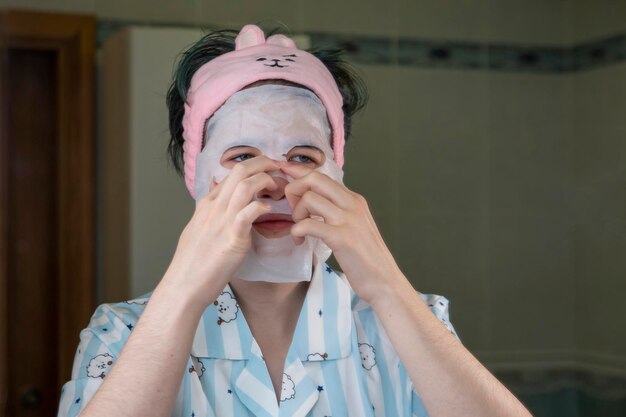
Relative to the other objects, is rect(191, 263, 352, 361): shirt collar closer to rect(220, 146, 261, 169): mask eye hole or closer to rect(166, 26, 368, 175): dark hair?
rect(220, 146, 261, 169): mask eye hole

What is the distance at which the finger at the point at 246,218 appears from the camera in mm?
957

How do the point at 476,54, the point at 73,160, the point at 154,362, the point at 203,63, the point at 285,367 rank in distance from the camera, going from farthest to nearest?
the point at 476,54, the point at 73,160, the point at 203,63, the point at 285,367, the point at 154,362

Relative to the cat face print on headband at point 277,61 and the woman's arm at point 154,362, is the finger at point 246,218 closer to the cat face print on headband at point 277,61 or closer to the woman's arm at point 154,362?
the woman's arm at point 154,362

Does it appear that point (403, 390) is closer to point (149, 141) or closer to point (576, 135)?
point (149, 141)

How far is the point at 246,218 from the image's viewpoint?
3.14 feet

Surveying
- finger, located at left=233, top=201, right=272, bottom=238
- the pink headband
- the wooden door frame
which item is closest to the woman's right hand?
finger, located at left=233, top=201, right=272, bottom=238

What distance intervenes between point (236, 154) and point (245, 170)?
0.13m

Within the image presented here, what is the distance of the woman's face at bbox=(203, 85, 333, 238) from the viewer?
112 centimetres

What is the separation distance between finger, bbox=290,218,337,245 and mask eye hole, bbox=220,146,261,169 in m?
0.16

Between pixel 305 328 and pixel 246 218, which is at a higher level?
pixel 246 218

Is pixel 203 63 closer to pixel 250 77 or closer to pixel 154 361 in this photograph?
pixel 250 77

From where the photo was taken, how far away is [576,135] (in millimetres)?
2709

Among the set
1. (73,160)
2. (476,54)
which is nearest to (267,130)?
(73,160)

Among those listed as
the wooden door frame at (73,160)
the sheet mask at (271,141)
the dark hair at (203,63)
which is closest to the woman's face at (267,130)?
the sheet mask at (271,141)
